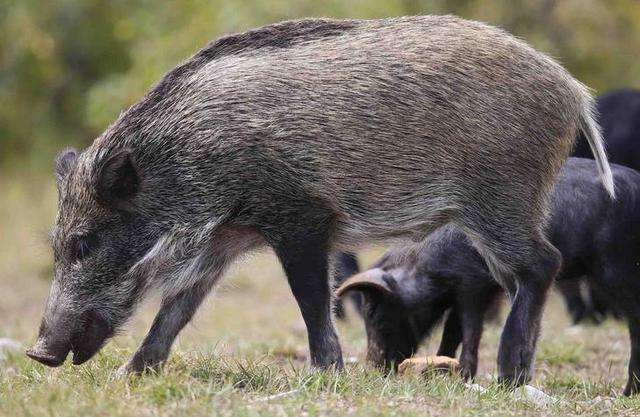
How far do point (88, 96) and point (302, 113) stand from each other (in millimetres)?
8491

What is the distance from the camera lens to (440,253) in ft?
23.8

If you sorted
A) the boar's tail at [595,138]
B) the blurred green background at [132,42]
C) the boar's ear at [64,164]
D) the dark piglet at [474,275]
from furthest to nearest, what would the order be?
the blurred green background at [132,42]
the dark piglet at [474,275]
the boar's tail at [595,138]
the boar's ear at [64,164]

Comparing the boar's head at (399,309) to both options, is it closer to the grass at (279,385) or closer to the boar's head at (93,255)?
the grass at (279,385)

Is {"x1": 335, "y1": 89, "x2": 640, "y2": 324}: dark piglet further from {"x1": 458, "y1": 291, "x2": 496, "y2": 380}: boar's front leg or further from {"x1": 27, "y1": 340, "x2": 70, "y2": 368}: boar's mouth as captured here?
A: {"x1": 27, "y1": 340, "x2": 70, "y2": 368}: boar's mouth

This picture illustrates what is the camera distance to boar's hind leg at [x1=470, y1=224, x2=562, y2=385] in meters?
6.04

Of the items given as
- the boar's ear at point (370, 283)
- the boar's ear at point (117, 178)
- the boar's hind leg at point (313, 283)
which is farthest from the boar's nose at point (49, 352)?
the boar's ear at point (370, 283)

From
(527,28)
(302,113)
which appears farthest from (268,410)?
(527,28)

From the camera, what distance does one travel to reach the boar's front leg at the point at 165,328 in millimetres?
5766

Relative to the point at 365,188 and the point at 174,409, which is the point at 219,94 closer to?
the point at 365,188

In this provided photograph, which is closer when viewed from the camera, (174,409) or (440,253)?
(174,409)

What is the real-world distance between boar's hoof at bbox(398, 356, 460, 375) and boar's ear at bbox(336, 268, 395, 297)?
0.75 meters

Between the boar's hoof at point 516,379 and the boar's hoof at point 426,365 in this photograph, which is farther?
the boar's hoof at point 426,365

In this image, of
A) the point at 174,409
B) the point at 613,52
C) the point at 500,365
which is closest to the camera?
the point at 174,409

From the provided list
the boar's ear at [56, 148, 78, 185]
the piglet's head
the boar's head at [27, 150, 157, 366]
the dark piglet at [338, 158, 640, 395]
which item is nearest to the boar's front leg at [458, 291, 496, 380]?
the dark piglet at [338, 158, 640, 395]
